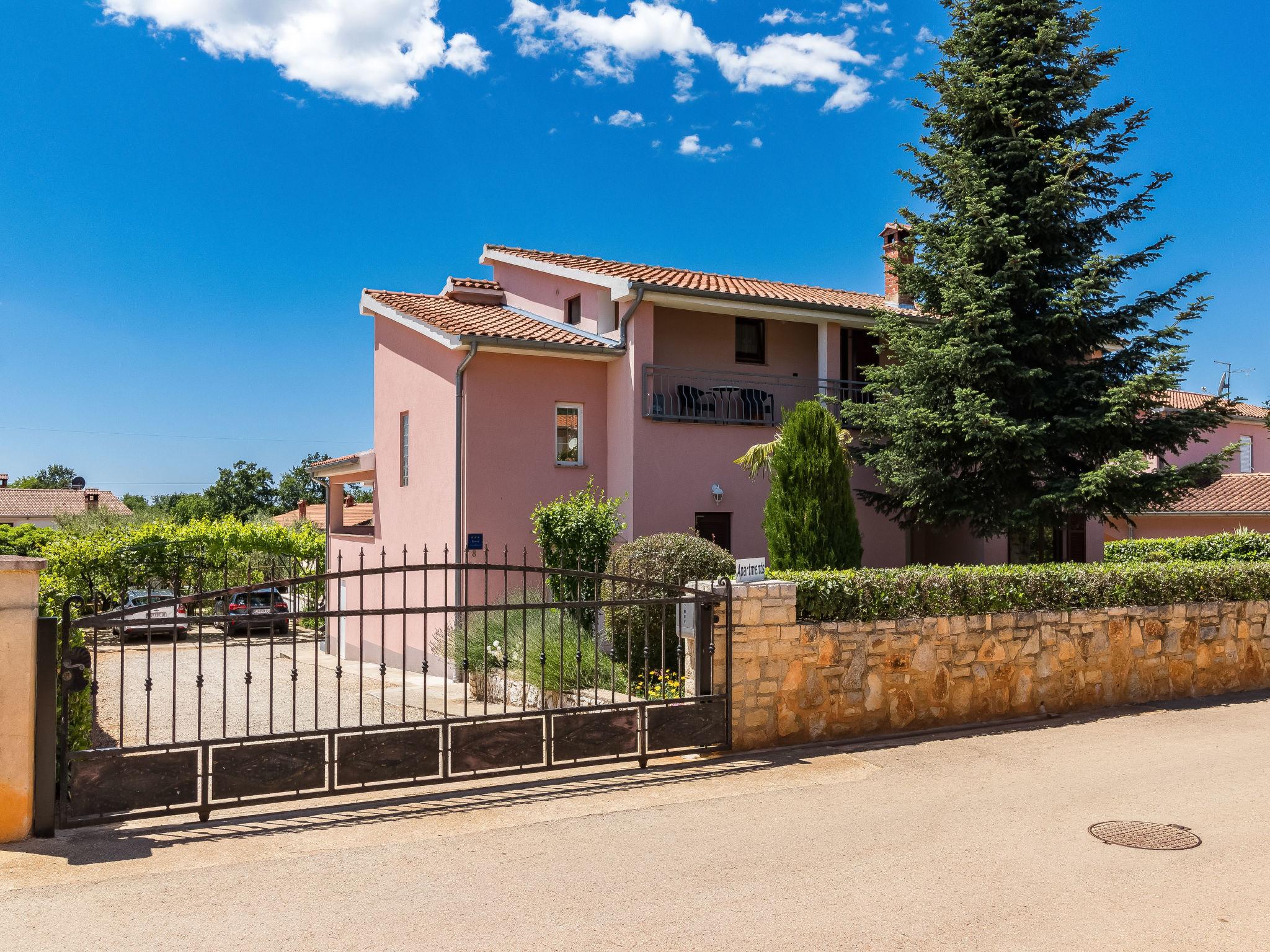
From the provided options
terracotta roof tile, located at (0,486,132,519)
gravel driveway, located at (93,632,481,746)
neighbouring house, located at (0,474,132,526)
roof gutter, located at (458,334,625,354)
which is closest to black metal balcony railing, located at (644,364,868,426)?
roof gutter, located at (458,334,625,354)

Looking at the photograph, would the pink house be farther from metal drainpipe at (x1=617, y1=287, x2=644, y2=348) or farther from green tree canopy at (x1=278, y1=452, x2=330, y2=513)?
green tree canopy at (x1=278, y1=452, x2=330, y2=513)

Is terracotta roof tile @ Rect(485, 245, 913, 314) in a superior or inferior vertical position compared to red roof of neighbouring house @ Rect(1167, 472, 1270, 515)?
superior

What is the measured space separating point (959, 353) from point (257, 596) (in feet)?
76.5

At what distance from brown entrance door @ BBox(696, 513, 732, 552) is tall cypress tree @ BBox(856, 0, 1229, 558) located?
319 centimetres

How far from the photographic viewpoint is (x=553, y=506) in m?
14.0

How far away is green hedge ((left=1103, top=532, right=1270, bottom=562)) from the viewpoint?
15.3 meters

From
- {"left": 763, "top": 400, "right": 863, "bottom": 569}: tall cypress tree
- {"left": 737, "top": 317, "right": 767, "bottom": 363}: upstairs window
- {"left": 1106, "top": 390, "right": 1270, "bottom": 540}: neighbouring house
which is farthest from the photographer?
{"left": 1106, "top": 390, "right": 1270, "bottom": 540}: neighbouring house

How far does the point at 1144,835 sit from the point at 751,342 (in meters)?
13.5

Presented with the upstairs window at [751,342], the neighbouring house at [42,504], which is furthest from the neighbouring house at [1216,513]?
the neighbouring house at [42,504]

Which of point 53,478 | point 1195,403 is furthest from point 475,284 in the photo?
point 53,478

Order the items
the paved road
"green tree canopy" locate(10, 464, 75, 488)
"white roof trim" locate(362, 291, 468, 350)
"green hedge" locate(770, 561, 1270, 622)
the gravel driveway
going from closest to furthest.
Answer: the paved road, "green hedge" locate(770, 561, 1270, 622), the gravel driveway, "white roof trim" locate(362, 291, 468, 350), "green tree canopy" locate(10, 464, 75, 488)

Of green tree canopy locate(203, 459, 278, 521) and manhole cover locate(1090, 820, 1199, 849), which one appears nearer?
manhole cover locate(1090, 820, 1199, 849)

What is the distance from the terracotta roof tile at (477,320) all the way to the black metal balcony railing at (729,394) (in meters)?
1.31

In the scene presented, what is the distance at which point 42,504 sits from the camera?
63.5 m
